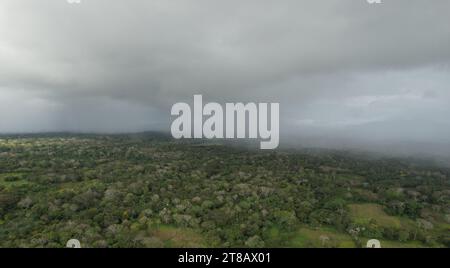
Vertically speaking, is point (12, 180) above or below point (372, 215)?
above

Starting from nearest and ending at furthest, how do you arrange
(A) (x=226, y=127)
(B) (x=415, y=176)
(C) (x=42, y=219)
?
(C) (x=42, y=219) → (A) (x=226, y=127) → (B) (x=415, y=176)

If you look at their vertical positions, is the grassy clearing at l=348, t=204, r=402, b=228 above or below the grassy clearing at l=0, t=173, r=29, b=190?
below

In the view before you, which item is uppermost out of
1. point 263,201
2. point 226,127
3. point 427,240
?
point 226,127

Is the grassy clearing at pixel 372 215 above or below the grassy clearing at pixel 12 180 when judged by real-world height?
below

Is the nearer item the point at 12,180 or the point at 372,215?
the point at 372,215

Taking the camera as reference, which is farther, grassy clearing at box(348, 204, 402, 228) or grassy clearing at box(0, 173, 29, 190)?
grassy clearing at box(0, 173, 29, 190)

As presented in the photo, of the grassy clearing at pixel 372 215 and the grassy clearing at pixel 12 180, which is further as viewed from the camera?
the grassy clearing at pixel 12 180
